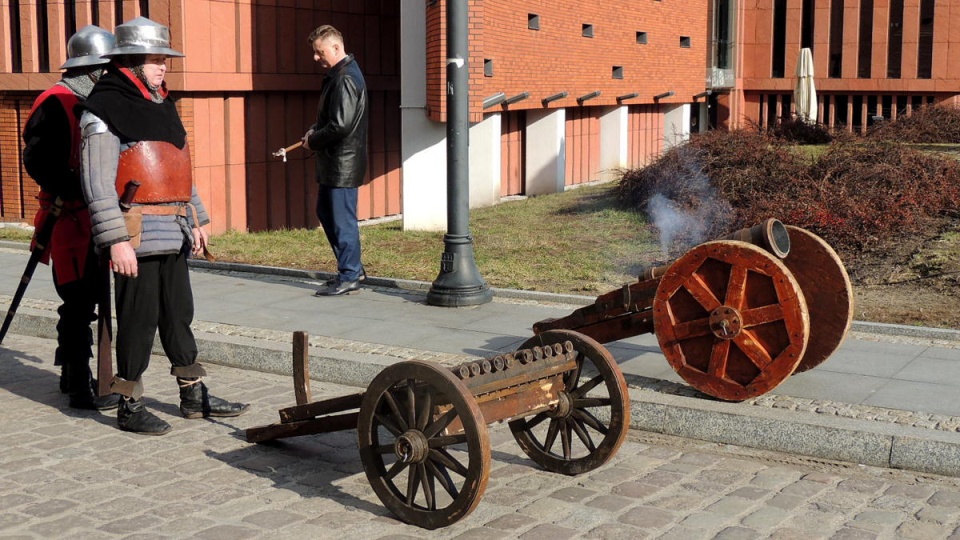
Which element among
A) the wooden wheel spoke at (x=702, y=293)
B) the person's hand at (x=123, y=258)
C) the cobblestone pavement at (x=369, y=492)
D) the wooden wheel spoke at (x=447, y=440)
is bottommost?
the cobblestone pavement at (x=369, y=492)

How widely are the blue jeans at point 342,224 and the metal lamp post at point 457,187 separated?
749 mm

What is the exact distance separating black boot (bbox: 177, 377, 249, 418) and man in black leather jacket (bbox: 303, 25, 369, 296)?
314 centimetres

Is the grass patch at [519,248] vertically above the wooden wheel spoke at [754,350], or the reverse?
the wooden wheel spoke at [754,350]

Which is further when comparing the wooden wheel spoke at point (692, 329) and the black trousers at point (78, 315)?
the black trousers at point (78, 315)

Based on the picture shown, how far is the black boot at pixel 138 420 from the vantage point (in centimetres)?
607

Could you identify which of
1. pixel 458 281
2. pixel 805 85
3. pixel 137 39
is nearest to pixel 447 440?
pixel 137 39

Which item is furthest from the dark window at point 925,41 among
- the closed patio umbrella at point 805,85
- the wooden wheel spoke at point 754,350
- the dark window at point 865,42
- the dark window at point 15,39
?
the wooden wheel spoke at point 754,350

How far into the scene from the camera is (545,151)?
1984 cm

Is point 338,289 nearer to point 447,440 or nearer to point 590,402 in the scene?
point 590,402

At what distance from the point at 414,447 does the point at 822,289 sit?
2586 mm

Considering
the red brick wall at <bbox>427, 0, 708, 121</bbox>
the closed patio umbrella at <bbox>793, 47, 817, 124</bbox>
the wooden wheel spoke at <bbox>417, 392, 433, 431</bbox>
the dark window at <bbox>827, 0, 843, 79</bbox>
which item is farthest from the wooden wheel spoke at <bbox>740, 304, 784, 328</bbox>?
the dark window at <bbox>827, 0, 843, 79</bbox>

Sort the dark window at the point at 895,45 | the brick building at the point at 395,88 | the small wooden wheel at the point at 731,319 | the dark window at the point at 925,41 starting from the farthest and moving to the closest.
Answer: the dark window at the point at 895,45 < the dark window at the point at 925,41 < the brick building at the point at 395,88 < the small wooden wheel at the point at 731,319

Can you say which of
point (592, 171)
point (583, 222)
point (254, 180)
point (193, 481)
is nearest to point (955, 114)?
point (592, 171)

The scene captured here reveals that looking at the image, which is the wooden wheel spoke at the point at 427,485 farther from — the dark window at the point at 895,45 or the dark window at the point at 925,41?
the dark window at the point at 895,45
